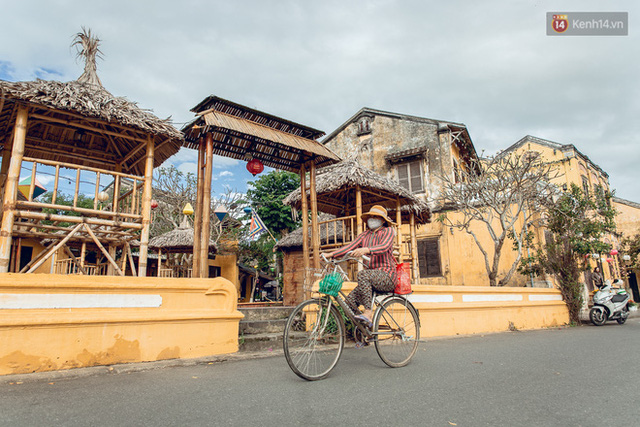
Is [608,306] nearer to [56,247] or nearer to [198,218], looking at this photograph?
[198,218]

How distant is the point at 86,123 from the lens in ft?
19.3

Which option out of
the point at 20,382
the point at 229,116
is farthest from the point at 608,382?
the point at 229,116

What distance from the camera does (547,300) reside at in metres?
10.4

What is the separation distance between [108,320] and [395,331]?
2.97 metres

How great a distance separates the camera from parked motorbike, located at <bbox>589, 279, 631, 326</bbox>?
10.8m

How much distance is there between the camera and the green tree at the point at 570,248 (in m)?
11.0

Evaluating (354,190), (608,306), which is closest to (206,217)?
(354,190)

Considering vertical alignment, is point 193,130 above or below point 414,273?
above

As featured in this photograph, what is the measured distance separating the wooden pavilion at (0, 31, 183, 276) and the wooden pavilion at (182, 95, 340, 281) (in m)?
0.49

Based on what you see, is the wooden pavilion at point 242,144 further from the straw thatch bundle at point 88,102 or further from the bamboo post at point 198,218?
the straw thatch bundle at point 88,102

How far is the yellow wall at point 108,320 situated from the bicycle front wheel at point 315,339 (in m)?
1.63

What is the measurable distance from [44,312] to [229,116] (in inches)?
150

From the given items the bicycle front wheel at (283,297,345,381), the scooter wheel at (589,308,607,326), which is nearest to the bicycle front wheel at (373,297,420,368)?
the bicycle front wheel at (283,297,345,381)

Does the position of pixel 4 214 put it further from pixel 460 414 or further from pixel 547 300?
pixel 547 300
